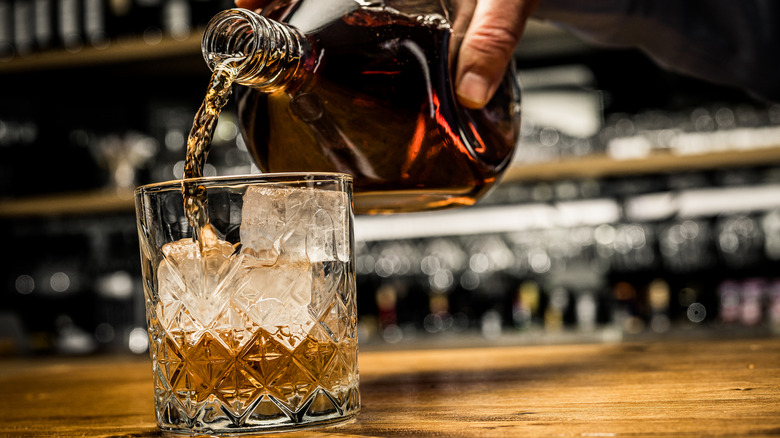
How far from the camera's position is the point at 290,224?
451 mm

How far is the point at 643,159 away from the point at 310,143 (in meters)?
1.76

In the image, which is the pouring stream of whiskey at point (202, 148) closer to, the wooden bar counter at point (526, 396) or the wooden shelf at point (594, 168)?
the wooden bar counter at point (526, 396)

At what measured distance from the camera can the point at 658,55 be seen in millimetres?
1098

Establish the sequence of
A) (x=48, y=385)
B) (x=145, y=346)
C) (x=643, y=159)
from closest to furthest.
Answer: (x=48, y=385)
(x=643, y=159)
(x=145, y=346)

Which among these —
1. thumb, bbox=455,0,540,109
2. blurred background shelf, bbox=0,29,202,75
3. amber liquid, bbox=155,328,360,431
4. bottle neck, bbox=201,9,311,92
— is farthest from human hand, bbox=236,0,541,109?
blurred background shelf, bbox=0,29,202,75

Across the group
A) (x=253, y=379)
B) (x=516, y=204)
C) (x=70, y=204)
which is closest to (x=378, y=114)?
(x=253, y=379)

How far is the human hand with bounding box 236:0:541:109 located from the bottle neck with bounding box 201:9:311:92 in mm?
143

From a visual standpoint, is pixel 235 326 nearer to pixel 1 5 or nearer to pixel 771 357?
pixel 771 357

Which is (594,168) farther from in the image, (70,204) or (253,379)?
(253,379)

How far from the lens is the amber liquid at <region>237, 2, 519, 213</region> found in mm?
618

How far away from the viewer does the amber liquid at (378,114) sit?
0.62 metres

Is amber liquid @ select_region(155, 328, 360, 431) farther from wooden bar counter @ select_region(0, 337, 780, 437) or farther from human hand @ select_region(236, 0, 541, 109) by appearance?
human hand @ select_region(236, 0, 541, 109)

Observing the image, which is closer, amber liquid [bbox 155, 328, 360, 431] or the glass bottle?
amber liquid [bbox 155, 328, 360, 431]

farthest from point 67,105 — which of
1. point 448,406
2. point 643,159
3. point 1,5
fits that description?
point 448,406
